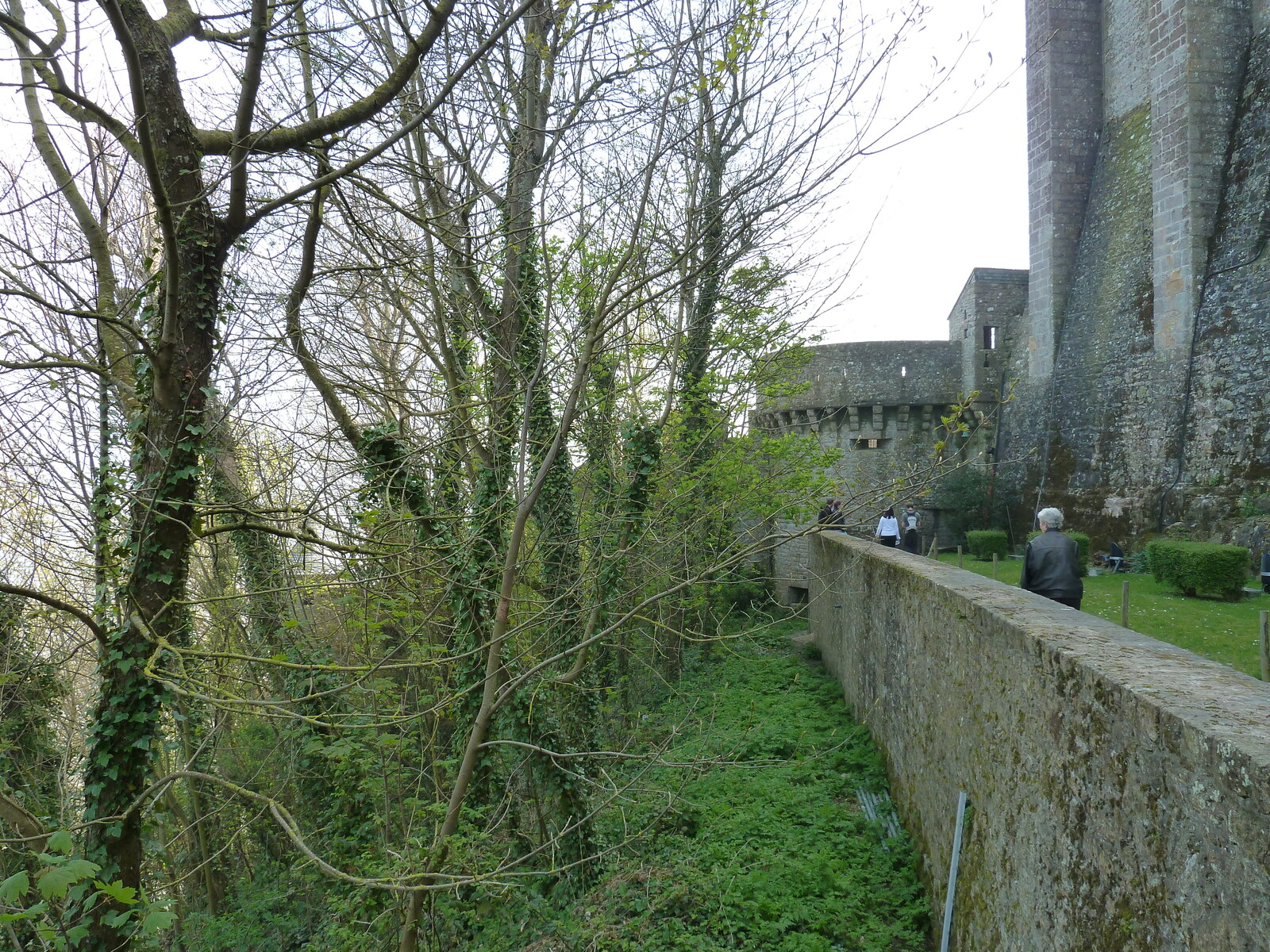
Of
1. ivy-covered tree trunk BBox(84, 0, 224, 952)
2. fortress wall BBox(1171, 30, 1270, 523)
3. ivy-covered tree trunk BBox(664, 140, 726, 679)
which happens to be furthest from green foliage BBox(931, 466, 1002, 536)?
ivy-covered tree trunk BBox(84, 0, 224, 952)

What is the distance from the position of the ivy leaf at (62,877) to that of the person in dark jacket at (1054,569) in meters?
5.32

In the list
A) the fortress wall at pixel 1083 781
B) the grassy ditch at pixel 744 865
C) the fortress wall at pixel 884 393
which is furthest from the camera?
the fortress wall at pixel 884 393

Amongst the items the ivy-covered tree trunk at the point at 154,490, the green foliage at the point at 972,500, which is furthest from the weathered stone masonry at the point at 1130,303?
the ivy-covered tree trunk at the point at 154,490

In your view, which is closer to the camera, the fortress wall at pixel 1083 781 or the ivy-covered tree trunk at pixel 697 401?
the fortress wall at pixel 1083 781

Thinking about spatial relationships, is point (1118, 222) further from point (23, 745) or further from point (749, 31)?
point (23, 745)

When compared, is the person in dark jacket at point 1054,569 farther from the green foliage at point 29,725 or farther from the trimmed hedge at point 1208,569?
the green foliage at point 29,725

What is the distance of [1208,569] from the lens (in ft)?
36.1

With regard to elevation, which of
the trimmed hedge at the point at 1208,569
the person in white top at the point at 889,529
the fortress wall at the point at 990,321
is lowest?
the trimmed hedge at the point at 1208,569

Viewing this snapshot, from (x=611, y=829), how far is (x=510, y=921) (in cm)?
154

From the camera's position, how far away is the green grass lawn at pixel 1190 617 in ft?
26.2

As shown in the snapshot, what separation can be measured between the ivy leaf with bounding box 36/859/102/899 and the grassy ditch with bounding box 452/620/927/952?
222 cm

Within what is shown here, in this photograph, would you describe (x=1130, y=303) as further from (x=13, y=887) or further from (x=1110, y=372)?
(x=13, y=887)

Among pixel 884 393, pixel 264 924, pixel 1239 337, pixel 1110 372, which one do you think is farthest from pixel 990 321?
pixel 264 924

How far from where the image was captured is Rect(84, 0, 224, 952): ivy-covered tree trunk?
466 centimetres
